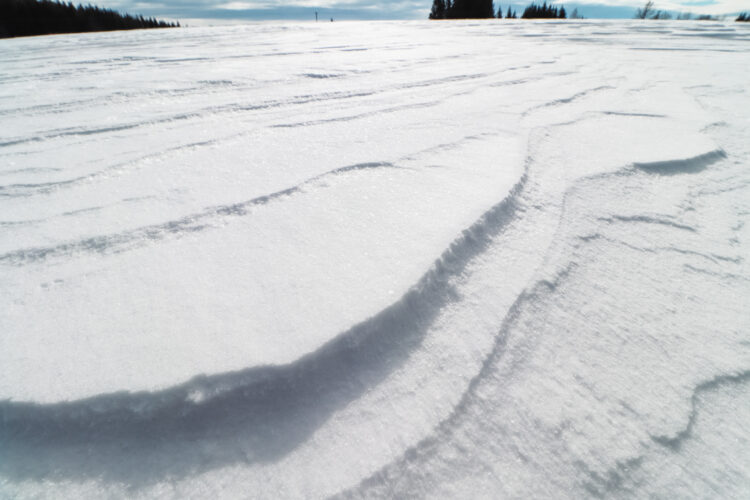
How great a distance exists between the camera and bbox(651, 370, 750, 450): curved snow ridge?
424 millimetres

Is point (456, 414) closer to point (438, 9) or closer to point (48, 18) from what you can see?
point (438, 9)

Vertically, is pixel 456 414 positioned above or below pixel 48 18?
below

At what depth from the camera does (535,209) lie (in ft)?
2.60

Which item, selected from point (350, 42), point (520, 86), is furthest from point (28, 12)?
point (520, 86)

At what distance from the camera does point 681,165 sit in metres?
1.03

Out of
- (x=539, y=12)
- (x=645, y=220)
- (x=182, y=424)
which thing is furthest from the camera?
(x=539, y=12)

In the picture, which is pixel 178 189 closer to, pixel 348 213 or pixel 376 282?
pixel 348 213

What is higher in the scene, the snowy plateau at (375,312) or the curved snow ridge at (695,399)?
the snowy plateau at (375,312)

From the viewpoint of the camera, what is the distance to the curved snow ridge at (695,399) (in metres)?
0.42

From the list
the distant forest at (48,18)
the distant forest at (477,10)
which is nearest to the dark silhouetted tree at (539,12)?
the distant forest at (477,10)

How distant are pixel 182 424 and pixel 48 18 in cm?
3287

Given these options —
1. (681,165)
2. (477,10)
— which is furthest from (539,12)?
(681,165)

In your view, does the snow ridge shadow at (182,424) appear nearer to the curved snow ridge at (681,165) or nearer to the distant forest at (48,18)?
the curved snow ridge at (681,165)

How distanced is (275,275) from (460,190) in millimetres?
468
